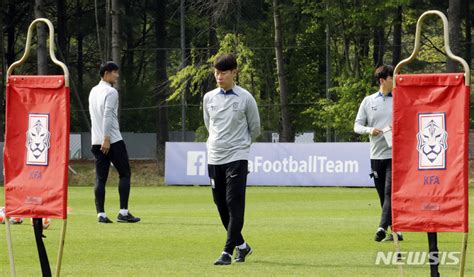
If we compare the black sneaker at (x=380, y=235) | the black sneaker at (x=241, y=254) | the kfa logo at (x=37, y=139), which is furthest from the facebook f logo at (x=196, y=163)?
the kfa logo at (x=37, y=139)

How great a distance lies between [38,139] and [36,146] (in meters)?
0.05

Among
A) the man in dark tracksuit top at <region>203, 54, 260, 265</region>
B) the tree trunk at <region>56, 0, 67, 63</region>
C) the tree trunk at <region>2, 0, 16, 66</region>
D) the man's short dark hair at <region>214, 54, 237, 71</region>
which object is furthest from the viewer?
the tree trunk at <region>2, 0, 16, 66</region>

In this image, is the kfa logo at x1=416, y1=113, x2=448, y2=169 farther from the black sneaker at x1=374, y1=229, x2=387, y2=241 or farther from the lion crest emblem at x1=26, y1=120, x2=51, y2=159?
the black sneaker at x1=374, y1=229, x2=387, y2=241

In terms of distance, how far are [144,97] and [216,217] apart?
48.6 m

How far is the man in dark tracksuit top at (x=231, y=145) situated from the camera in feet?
38.7

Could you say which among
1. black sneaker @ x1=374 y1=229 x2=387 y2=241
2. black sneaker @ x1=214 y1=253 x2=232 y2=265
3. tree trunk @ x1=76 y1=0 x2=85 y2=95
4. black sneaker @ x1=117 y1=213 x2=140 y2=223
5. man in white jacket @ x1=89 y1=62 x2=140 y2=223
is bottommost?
black sneaker @ x1=117 y1=213 x2=140 y2=223

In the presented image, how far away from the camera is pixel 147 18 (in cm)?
6681

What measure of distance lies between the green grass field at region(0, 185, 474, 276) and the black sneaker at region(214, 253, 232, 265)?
0.22 ft

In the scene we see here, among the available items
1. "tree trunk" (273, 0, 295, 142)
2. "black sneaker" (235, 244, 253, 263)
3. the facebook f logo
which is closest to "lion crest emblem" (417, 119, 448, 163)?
"black sneaker" (235, 244, 253, 263)

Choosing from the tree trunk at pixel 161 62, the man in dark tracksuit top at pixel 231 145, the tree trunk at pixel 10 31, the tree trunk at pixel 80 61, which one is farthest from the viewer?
the tree trunk at pixel 80 61

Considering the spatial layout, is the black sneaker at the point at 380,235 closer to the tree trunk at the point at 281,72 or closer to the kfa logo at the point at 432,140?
the kfa logo at the point at 432,140

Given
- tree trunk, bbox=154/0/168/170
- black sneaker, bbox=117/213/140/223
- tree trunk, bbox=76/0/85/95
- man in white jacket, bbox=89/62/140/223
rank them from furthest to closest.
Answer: tree trunk, bbox=76/0/85/95
tree trunk, bbox=154/0/168/170
black sneaker, bbox=117/213/140/223
man in white jacket, bbox=89/62/140/223

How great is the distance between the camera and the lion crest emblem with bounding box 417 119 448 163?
26.9ft

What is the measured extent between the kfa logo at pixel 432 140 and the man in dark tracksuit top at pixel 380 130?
19.3 feet
